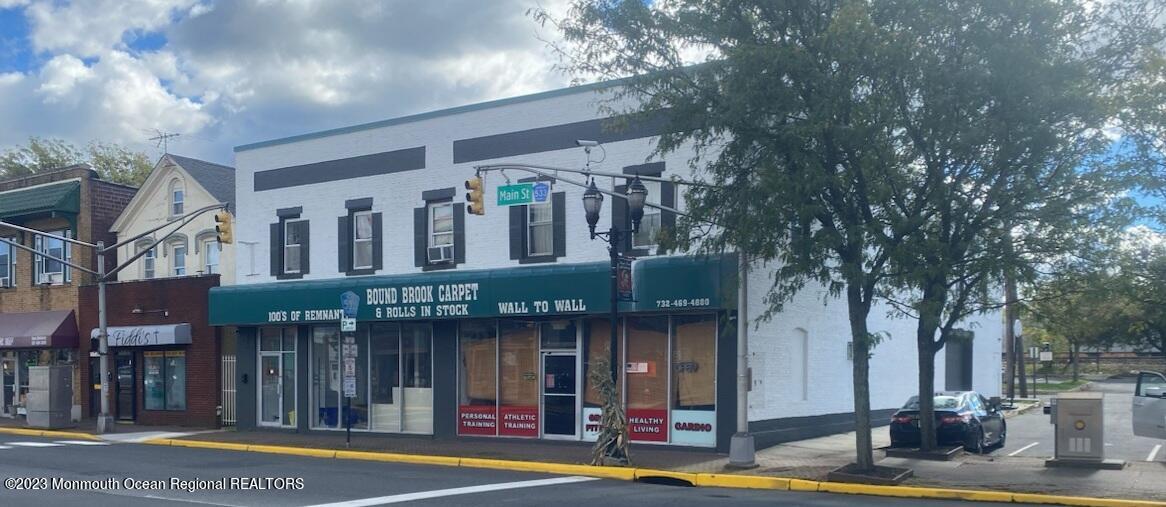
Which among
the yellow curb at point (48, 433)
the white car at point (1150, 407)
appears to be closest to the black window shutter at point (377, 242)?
the yellow curb at point (48, 433)

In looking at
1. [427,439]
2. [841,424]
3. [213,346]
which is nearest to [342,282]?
[427,439]

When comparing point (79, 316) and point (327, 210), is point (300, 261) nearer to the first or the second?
point (327, 210)

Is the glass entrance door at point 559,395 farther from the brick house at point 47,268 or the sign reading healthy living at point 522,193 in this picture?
the brick house at point 47,268

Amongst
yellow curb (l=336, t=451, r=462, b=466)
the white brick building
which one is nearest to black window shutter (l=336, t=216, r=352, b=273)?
the white brick building

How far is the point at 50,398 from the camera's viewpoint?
30.2 metres

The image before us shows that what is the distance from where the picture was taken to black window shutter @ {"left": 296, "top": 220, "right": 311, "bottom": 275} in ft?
89.6

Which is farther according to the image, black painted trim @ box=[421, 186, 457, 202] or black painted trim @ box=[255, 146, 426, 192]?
black painted trim @ box=[255, 146, 426, 192]

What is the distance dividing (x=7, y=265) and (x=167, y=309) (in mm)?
10228

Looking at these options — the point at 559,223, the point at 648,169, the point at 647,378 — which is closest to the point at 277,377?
the point at 559,223

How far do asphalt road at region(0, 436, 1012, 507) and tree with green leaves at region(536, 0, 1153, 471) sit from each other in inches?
150

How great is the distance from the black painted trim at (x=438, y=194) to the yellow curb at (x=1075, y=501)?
14.2 m

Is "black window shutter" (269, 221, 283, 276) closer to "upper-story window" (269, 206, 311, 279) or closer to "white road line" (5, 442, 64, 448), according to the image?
"upper-story window" (269, 206, 311, 279)

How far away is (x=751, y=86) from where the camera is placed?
16156 mm

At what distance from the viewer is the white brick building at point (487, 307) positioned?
21.6 metres
